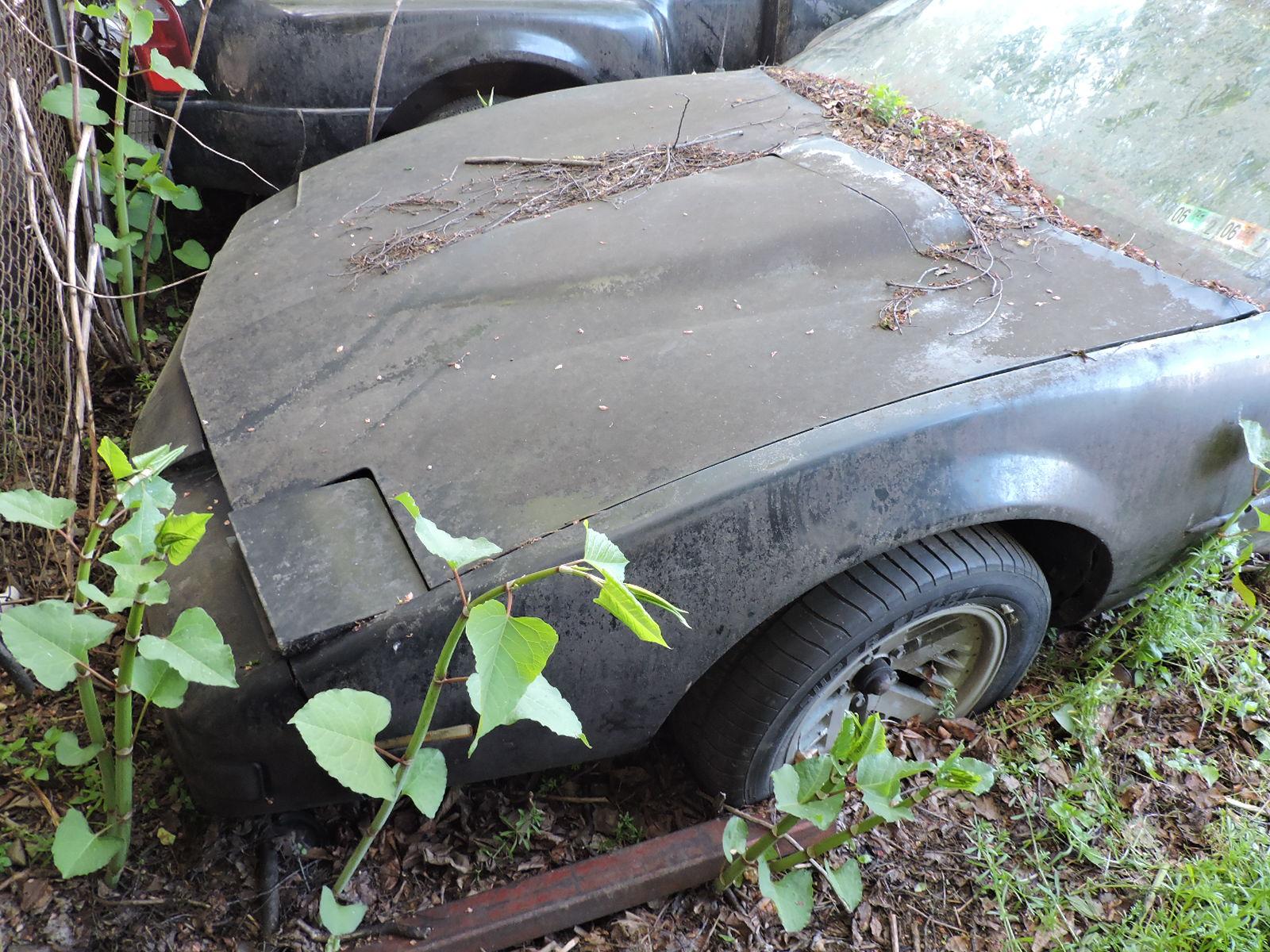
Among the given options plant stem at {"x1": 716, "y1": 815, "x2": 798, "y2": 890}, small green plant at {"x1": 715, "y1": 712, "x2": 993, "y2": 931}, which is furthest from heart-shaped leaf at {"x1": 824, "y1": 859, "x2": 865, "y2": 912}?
plant stem at {"x1": 716, "y1": 815, "x2": 798, "y2": 890}

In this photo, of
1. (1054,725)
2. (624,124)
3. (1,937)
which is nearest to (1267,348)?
(1054,725)

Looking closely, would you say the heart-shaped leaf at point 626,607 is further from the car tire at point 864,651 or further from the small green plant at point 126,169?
the small green plant at point 126,169

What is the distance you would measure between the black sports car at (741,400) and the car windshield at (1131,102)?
0.01 meters

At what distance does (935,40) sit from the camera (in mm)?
2850


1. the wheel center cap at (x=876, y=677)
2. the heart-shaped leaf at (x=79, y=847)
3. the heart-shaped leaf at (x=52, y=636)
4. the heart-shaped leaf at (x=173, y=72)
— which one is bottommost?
the heart-shaped leaf at (x=79, y=847)

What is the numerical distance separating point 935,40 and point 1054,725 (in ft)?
6.73

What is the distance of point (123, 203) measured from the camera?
9.20 feet

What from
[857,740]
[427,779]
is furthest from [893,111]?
[427,779]

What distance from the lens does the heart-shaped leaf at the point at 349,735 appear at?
1.25 metres

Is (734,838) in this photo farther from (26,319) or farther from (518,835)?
(26,319)

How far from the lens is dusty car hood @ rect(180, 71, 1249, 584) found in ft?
5.37

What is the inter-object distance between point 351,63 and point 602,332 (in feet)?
6.74

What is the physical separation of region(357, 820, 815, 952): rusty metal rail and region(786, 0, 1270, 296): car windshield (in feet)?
5.25

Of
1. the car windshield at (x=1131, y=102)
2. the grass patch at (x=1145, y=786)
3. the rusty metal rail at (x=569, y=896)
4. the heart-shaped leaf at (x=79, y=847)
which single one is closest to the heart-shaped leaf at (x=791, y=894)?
the rusty metal rail at (x=569, y=896)
